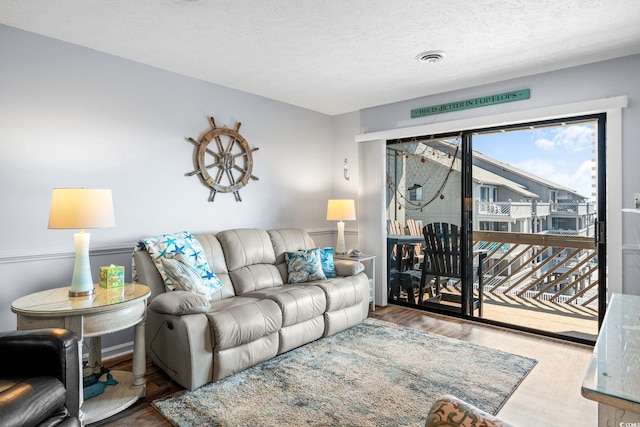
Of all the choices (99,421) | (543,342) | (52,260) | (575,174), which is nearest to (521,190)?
(575,174)

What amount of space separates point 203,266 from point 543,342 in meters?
3.07

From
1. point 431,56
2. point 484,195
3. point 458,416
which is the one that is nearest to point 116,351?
point 458,416

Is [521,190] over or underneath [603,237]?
over

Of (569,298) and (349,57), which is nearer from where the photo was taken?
(349,57)

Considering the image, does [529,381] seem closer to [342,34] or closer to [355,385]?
[355,385]

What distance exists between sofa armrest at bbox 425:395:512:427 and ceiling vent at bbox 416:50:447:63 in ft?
9.02

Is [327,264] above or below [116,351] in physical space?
above

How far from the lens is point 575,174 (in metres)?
3.42

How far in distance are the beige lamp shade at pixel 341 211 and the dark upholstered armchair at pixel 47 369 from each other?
2981mm

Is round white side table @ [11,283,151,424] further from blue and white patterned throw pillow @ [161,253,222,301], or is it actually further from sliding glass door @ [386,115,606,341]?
sliding glass door @ [386,115,606,341]

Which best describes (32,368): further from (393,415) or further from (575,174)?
(575,174)

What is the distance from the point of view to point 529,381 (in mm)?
2611

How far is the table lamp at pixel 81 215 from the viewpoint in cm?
216

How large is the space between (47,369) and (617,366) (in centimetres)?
225
